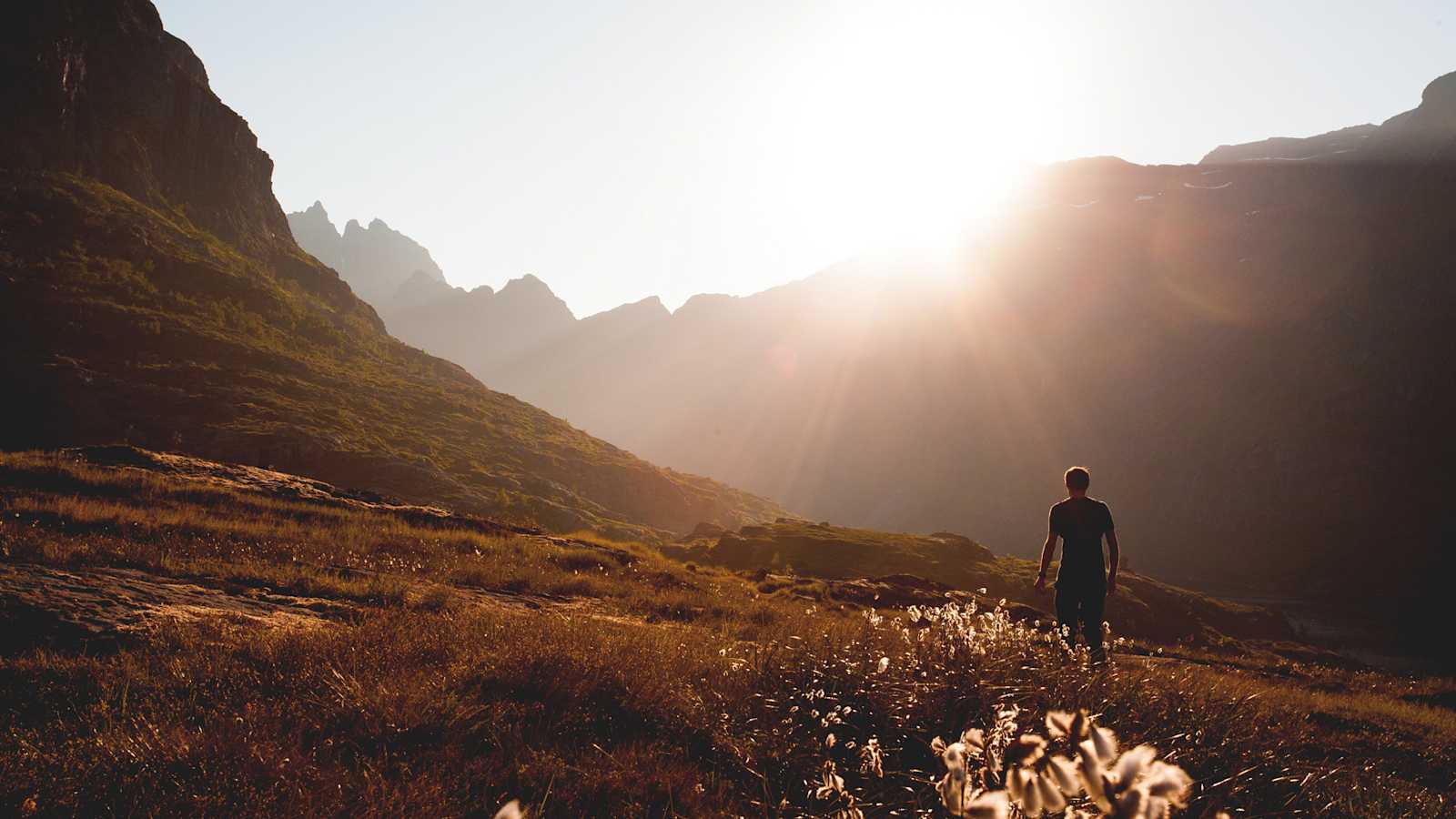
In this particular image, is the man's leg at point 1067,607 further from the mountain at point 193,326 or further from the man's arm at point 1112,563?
the mountain at point 193,326

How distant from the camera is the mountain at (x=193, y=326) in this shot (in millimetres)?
38844

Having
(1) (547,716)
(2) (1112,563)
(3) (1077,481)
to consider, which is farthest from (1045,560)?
(1) (547,716)

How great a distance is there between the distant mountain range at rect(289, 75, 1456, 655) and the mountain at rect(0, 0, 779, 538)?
346 ft

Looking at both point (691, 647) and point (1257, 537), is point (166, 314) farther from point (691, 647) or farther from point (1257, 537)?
point (1257, 537)

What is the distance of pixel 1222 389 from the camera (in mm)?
145125

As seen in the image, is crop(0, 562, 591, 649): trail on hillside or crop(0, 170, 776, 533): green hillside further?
crop(0, 170, 776, 533): green hillside

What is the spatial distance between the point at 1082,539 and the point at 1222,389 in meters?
175

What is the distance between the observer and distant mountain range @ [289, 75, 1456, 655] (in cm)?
12594

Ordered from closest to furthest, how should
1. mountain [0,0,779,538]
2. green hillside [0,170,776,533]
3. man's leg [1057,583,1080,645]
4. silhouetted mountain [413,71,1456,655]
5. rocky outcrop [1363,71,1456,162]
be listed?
man's leg [1057,583,1080,645] < green hillside [0,170,776,533] < mountain [0,0,779,538] < silhouetted mountain [413,71,1456,655] < rocky outcrop [1363,71,1456,162]

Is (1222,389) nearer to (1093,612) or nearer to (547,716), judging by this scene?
(1093,612)

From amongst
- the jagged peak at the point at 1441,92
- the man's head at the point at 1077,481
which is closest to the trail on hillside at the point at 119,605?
the man's head at the point at 1077,481

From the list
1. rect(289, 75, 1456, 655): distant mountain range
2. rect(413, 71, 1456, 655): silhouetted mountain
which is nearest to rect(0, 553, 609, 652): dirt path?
rect(413, 71, 1456, 655): silhouetted mountain

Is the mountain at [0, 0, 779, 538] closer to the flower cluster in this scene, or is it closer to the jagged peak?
the flower cluster

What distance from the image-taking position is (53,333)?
133ft
